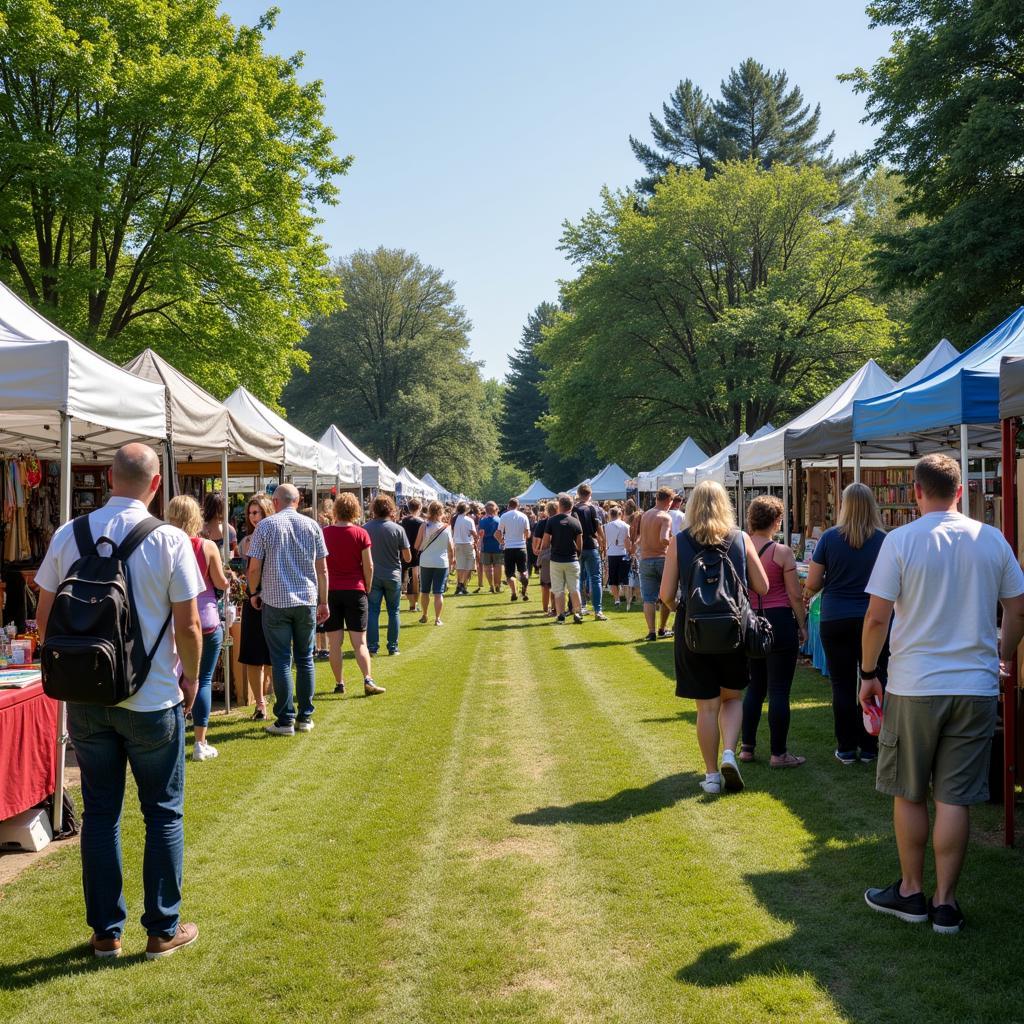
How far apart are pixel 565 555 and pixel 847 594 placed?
29.3ft

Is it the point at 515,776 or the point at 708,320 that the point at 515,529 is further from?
the point at 708,320

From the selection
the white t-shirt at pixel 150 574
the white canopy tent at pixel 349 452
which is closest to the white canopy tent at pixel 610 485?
the white canopy tent at pixel 349 452

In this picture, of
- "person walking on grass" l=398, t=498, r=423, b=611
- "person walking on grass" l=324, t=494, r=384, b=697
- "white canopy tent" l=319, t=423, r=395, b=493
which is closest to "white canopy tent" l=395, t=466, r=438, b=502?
"white canopy tent" l=319, t=423, r=395, b=493

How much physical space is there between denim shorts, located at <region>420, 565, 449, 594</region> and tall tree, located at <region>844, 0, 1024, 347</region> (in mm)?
11057

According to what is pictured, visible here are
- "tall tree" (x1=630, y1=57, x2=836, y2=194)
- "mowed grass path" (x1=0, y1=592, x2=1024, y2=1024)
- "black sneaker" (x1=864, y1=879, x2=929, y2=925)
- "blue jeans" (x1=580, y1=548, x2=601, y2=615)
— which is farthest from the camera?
"tall tree" (x1=630, y1=57, x2=836, y2=194)

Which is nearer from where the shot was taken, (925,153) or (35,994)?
(35,994)

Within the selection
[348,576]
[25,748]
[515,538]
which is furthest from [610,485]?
[25,748]

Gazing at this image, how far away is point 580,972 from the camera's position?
383cm

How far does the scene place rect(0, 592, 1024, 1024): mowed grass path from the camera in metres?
3.63

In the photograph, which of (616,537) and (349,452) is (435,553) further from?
(349,452)

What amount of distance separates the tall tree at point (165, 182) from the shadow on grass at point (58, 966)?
54.6 ft

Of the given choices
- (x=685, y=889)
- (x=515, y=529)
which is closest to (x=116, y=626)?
(x=685, y=889)

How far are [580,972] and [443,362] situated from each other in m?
55.1

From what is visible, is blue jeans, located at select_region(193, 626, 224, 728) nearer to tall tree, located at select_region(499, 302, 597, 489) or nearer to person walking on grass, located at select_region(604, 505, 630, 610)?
person walking on grass, located at select_region(604, 505, 630, 610)
